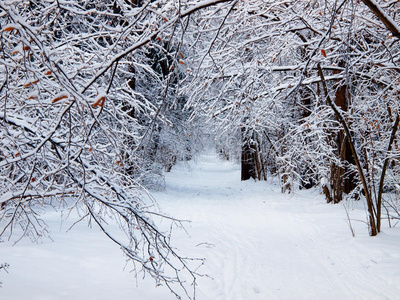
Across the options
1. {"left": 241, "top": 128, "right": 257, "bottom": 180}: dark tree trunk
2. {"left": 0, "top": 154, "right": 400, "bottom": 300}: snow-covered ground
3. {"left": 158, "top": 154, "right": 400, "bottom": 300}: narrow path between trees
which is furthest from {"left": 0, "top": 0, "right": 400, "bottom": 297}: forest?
{"left": 241, "top": 128, "right": 257, "bottom": 180}: dark tree trunk

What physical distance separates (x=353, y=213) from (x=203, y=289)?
578 cm

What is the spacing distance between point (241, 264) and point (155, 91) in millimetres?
10178

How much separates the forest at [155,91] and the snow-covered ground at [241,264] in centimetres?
37

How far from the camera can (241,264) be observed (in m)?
4.98

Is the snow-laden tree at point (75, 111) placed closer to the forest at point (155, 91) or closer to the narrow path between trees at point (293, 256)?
the forest at point (155, 91)

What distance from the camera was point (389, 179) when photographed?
7191 mm

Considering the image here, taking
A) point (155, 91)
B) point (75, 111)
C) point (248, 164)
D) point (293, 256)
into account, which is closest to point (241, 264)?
point (293, 256)

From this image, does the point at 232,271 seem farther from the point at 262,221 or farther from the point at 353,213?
the point at 353,213

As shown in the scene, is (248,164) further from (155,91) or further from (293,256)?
(293,256)

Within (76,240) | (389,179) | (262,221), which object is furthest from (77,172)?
(389,179)

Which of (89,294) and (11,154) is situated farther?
(89,294)

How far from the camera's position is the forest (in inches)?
82.4

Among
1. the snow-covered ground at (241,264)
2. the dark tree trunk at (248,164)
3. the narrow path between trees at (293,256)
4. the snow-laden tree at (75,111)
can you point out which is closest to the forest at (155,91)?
the snow-laden tree at (75,111)

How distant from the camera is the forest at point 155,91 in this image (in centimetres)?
209
